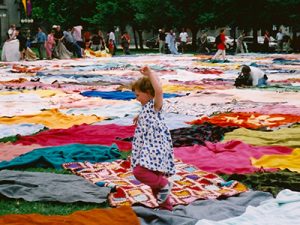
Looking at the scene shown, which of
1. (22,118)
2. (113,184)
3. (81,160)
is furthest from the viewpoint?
(22,118)

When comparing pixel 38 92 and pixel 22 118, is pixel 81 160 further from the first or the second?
pixel 38 92

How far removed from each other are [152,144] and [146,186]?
3.74ft

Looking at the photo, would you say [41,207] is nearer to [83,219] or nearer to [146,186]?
[83,219]

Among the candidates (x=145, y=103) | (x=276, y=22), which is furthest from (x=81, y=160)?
(x=276, y=22)

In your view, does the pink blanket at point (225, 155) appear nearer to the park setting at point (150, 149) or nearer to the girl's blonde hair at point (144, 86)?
the park setting at point (150, 149)

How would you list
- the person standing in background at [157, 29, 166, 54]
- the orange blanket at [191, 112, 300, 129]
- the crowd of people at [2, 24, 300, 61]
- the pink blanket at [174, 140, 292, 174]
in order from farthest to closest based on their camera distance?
the person standing in background at [157, 29, 166, 54] → the crowd of people at [2, 24, 300, 61] → the orange blanket at [191, 112, 300, 129] → the pink blanket at [174, 140, 292, 174]

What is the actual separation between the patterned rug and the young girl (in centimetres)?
46

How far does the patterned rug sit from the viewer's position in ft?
19.0

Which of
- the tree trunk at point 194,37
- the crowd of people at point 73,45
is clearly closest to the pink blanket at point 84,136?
the crowd of people at point 73,45

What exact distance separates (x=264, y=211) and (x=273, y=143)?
3.47 m

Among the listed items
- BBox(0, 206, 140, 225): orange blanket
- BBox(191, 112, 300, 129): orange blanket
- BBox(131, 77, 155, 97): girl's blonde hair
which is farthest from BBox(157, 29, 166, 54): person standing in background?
BBox(0, 206, 140, 225): orange blanket

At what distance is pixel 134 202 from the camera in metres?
5.63

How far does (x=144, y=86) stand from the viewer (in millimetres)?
5195

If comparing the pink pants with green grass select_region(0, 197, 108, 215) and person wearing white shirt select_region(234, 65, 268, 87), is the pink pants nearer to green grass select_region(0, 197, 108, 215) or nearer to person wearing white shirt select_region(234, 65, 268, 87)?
green grass select_region(0, 197, 108, 215)
